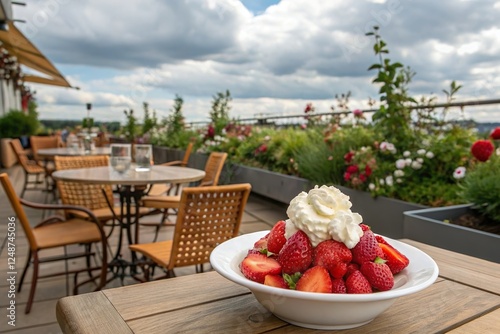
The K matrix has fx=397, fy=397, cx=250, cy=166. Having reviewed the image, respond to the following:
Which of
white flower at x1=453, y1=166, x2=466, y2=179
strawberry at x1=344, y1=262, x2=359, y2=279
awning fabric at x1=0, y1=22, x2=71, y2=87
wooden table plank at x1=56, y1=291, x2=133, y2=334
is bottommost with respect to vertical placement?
wooden table plank at x1=56, y1=291, x2=133, y2=334

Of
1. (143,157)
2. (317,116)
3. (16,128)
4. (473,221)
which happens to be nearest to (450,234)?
Result: (473,221)

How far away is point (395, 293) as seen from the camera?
0.64 meters

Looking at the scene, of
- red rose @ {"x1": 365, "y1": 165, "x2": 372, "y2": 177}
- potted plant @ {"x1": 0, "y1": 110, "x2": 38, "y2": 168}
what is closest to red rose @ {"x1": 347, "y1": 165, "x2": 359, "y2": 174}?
red rose @ {"x1": 365, "y1": 165, "x2": 372, "y2": 177}

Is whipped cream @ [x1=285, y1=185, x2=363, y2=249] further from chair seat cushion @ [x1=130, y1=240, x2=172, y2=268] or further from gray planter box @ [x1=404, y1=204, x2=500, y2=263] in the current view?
gray planter box @ [x1=404, y1=204, x2=500, y2=263]

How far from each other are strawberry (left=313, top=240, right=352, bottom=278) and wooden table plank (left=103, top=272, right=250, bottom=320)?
274 millimetres

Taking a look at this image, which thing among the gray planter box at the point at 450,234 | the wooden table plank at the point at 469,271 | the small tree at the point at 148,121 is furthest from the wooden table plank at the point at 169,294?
the small tree at the point at 148,121

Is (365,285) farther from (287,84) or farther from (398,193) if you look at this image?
(287,84)

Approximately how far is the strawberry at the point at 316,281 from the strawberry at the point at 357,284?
0.11 ft

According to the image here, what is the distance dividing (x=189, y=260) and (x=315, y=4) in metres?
2.23

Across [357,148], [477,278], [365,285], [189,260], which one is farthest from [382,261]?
[357,148]

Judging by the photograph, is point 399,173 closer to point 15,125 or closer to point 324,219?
point 324,219

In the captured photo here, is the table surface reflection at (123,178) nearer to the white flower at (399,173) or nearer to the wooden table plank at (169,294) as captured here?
the wooden table plank at (169,294)

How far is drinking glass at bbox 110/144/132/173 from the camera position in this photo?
2.71 metres

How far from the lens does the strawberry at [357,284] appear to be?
0.66m
